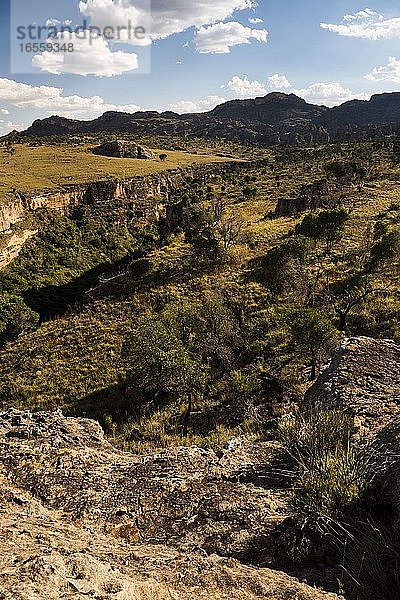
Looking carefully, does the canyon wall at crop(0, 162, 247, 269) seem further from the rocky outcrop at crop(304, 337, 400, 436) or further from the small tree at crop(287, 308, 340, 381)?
the rocky outcrop at crop(304, 337, 400, 436)

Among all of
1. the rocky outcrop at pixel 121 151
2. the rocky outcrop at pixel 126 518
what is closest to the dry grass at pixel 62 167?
the rocky outcrop at pixel 121 151

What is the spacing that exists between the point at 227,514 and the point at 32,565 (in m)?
2.53

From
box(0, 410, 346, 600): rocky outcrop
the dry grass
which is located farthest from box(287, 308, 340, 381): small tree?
the dry grass

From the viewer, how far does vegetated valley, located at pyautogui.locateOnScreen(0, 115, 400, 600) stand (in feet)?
14.5

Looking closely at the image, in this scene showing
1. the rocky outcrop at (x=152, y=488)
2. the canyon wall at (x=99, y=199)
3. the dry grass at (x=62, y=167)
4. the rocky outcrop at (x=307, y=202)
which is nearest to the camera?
the rocky outcrop at (x=152, y=488)

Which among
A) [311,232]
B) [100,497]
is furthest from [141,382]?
[311,232]

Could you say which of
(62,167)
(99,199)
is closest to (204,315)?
(99,199)

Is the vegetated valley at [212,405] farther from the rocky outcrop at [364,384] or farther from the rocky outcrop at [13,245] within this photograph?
the rocky outcrop at [13,245]

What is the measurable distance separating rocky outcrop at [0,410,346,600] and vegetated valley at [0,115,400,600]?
0.03m

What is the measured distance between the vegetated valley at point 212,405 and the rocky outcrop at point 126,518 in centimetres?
3

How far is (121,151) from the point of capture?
92.4 meters

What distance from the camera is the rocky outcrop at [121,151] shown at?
9219 cm

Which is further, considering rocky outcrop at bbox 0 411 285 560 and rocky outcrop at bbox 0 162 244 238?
rocky outcrop at bbox 0 162 244 238

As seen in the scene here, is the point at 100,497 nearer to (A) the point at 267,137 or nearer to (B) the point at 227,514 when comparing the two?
(B) the point at 227,514
